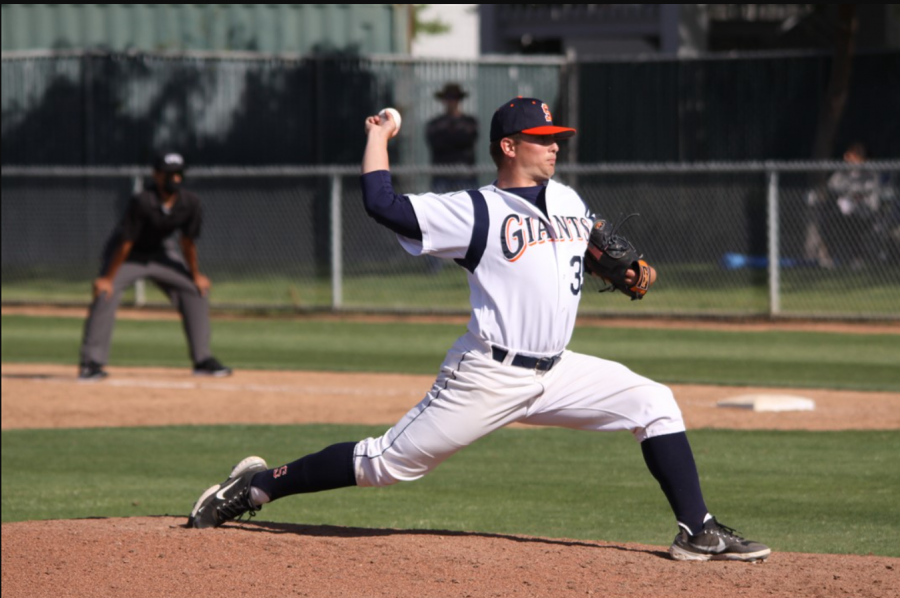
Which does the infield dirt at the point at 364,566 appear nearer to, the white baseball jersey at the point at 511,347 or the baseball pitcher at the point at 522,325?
the baseball pitcher at the point at 522,325

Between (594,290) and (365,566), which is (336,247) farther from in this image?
(365,566)

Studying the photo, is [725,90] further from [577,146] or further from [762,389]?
[762,389]

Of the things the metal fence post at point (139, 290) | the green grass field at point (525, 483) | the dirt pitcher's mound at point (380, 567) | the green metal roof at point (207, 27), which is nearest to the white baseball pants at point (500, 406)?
the dirt pitcher's mound at point (380, 567)

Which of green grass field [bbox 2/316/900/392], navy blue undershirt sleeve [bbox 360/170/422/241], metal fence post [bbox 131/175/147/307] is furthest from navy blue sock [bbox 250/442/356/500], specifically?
metal fence post [bbox 131/175/147/307]

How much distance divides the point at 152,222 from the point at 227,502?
6364 millimetres

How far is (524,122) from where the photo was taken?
5641 mm

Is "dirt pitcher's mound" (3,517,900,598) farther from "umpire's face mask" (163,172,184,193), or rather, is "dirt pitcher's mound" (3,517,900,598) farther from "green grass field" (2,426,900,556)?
"umpire's face mask" (163,172,184,193)

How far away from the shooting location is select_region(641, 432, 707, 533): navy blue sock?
573 centimetres

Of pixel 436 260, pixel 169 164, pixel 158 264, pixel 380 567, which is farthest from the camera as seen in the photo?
pixel 436 260

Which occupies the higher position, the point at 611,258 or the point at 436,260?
the point at 611,258

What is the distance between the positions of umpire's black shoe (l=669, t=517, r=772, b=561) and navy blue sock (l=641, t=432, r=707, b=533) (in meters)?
0.04

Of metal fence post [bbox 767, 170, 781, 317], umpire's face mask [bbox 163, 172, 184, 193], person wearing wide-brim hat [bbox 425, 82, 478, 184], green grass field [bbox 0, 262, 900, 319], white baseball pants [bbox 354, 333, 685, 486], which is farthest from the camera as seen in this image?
person wearing wide-brim hat [bbox 425, 82, 478, 184]

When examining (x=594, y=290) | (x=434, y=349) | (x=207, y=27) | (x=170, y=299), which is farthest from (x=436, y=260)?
(x=207, y=27)

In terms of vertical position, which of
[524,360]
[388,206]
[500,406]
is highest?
[388,206]
